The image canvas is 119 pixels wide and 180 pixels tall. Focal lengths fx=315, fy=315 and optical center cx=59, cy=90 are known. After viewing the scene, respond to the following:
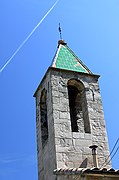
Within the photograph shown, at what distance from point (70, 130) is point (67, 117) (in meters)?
0.45

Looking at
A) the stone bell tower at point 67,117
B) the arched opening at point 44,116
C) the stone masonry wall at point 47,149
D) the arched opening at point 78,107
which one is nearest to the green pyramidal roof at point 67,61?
the stone bell tower at point 67,117

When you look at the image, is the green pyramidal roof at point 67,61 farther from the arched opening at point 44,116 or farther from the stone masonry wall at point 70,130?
the arched opening at point 44,116

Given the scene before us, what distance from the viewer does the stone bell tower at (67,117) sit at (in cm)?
884

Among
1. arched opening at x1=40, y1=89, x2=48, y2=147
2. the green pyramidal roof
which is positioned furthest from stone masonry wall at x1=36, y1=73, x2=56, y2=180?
the green pyramidal roof

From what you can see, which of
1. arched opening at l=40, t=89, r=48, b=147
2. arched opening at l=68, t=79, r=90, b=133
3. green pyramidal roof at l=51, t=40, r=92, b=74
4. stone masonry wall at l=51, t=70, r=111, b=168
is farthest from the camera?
green pyramidal roof at l=51, t=40, r=92, b=74

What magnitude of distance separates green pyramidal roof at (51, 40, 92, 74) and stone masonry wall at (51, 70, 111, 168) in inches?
13.4

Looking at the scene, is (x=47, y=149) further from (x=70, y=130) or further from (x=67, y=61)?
(x=67, y=61)

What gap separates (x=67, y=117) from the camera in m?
9.48

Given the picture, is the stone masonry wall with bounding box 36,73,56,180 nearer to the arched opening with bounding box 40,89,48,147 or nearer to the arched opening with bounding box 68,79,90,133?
the arched opening with bounding box 40,89,48,147

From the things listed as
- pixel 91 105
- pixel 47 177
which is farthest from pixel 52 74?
pixel 47 177

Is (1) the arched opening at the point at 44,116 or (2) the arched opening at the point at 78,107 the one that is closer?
(2) the arched opening at the point at 78,107

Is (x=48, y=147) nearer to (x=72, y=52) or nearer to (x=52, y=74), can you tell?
(x=52, y=74)

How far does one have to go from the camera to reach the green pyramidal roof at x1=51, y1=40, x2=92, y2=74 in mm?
10719

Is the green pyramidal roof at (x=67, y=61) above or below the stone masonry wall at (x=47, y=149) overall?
above
